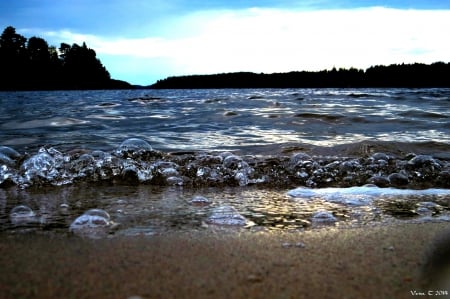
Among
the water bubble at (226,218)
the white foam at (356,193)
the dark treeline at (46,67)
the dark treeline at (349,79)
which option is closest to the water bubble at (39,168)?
the water bubble at (226,218)

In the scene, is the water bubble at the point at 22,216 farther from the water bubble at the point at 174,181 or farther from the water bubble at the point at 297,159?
the water bubble at the point at 297,159

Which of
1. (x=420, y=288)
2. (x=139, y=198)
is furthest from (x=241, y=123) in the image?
(x=420, y=288)

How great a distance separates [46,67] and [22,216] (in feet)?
360

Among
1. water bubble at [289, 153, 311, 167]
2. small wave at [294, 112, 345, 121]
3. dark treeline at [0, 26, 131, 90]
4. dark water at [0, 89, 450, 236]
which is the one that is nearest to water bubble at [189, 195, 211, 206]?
dark water at [0, 89, 450, 236]

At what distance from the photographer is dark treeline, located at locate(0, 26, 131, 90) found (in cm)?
9134

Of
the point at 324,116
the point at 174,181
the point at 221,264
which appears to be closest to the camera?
the point at 221,264

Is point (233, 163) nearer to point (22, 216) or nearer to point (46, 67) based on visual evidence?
point (22, 216)

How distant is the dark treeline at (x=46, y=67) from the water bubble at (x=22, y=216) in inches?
3796

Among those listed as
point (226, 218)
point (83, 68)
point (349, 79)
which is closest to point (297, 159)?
point (226, 218)

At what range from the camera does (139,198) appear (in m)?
2.84

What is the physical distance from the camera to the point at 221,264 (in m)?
1.46

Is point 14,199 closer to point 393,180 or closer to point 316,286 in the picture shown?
point 316,286

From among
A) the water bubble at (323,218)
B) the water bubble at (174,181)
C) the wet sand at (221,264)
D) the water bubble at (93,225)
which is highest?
the wet sand at (221,264)

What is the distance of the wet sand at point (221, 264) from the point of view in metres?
1.23
